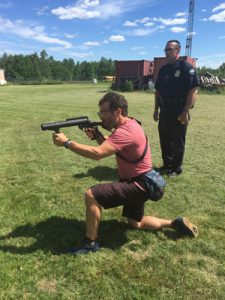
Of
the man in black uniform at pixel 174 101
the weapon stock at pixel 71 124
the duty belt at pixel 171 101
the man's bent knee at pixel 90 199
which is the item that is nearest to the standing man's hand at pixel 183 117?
the man in black uniform at pixel 174 101

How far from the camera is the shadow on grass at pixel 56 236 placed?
4.09 meters

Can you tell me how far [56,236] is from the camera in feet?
14.3

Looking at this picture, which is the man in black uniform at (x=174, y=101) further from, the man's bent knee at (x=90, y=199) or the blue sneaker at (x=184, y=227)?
the man's bent knee at (x=90, y=199)

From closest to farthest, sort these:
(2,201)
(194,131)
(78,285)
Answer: (78,285), (2,201), (194,131)

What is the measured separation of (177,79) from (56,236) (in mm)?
3585

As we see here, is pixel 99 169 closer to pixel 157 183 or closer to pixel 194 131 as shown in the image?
pixel 157 183

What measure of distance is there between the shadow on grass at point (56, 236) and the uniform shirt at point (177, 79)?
2849 millimetres

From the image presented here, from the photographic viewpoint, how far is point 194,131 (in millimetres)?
12336

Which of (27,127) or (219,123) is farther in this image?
(219,123)

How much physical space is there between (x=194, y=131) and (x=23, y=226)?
8830 millimetres

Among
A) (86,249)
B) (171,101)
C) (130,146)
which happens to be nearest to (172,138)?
(171,101)

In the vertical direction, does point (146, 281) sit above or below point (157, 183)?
below

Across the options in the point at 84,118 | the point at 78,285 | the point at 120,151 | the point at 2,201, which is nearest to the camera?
the point at 78,285

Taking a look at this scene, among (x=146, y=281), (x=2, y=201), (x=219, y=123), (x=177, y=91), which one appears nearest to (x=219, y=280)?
(x=146, y=281)
